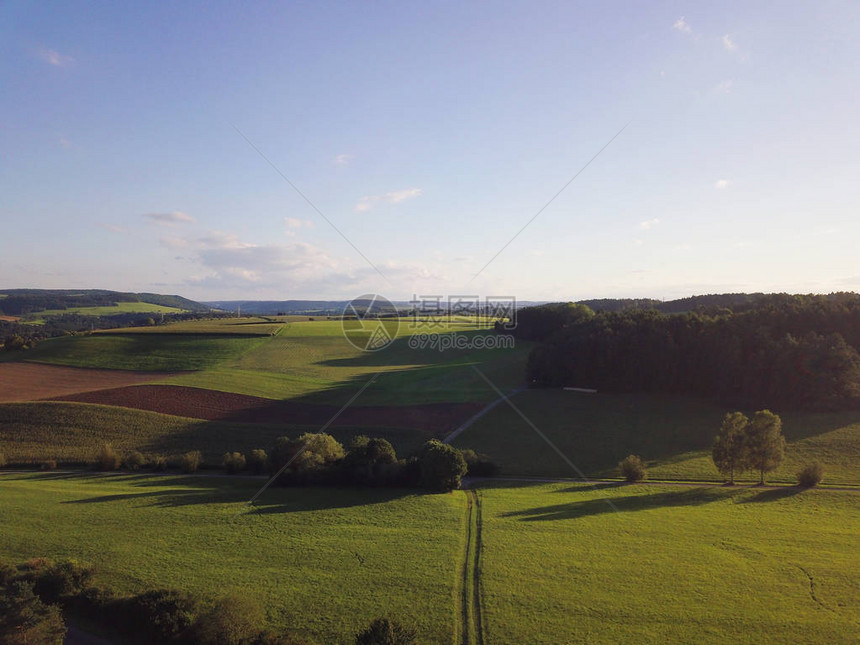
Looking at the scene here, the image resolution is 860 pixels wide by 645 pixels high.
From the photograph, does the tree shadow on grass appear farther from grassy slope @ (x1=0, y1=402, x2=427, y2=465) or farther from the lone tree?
grassy slope @ (x1=0, y1=402, x2=427, y2=465)

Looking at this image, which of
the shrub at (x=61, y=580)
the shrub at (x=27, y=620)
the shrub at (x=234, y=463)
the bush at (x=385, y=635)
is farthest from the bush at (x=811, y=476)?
the shrub at (x=61, y=580)

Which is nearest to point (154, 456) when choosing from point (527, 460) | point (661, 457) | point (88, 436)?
point (88, 436)

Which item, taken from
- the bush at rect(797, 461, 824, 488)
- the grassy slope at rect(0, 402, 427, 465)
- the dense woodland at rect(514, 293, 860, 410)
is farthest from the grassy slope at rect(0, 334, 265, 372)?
the bush at rect(797, 461, 824, 488)

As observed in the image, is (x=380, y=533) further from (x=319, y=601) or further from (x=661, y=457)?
(x=661, y=457)

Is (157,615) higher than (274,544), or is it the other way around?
(157,615)

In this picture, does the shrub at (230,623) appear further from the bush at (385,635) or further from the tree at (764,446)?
the tree at (764,446)

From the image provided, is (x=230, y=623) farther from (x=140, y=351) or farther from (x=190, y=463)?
(x=140, y=351)

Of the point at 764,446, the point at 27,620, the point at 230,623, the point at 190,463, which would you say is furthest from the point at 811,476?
the point at 190,463
